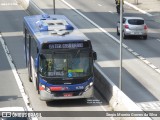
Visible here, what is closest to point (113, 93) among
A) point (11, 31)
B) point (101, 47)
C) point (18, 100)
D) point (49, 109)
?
point (49, 109)

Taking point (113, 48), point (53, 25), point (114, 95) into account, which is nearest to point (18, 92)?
point (53, 25)

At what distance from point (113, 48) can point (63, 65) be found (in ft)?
54.3

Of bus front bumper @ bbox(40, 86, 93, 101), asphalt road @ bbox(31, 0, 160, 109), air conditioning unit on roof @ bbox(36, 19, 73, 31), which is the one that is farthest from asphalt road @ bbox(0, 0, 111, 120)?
air conditioning unit on roof @ bbox(36, 19, 73, 31)

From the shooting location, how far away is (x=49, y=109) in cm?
2777

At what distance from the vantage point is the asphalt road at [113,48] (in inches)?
1256

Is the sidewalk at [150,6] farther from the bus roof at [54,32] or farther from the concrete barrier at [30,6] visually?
the bus roof at [54,32]

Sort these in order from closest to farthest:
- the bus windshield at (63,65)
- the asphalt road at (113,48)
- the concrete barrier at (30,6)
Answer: the bus windshield at (63,65)
the asphalt road at (113,48)
the concrete barrier at (30,6)

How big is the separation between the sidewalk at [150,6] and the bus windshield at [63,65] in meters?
31.2

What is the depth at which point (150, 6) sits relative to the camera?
65125mm

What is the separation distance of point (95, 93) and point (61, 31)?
12.8 ft

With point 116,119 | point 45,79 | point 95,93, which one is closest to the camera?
point 116,119

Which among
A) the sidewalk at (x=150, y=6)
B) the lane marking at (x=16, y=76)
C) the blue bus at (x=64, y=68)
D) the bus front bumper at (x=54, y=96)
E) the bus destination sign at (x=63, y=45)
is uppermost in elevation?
the bus destination sign at (x=63, y=45)

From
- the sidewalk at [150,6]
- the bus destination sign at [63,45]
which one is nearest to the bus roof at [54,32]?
the bus destination sign at [63,45]

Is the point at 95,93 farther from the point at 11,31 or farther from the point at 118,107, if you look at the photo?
the point at 11,31
